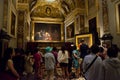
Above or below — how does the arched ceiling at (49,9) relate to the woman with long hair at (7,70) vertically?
above

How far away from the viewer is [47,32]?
76.4ft

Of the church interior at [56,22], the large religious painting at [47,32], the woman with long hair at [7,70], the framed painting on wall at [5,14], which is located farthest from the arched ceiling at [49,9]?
the woman with long hair at [7,70]

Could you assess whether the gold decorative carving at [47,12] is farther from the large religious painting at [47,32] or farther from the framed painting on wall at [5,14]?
the framed painting on wall at [5,14]

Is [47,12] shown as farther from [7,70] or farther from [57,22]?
[7,70]

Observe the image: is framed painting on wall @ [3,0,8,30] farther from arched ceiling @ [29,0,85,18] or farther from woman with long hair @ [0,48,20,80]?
arched ceiling @ [29,0,85,18]

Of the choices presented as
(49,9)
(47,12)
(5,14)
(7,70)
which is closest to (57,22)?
(47,12)

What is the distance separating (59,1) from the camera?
2098cm

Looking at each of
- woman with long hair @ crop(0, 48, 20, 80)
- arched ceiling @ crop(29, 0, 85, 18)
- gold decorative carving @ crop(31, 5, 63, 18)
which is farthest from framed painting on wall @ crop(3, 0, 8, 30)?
gold decorative carving @ crop(31, 5, 63, 18)

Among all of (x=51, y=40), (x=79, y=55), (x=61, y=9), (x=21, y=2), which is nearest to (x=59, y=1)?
(x=61, y=9)

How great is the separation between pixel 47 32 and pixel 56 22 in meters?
1.86

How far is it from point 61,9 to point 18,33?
1104cm

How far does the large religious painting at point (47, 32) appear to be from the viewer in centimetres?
2284

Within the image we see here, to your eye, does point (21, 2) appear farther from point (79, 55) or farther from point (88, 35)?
point (79, 55)

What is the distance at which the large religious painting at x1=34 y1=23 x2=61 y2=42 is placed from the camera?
22.8m
